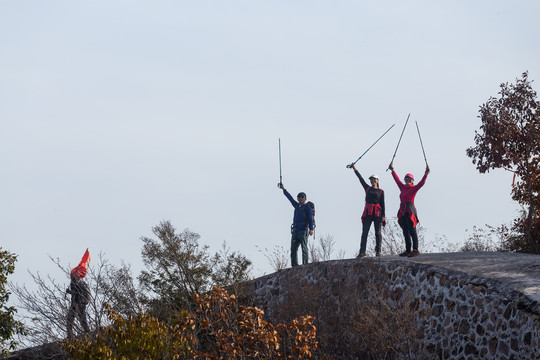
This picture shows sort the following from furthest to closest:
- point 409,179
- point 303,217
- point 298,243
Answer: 1. point 298,243
2. point 303,217
3. point 409,179

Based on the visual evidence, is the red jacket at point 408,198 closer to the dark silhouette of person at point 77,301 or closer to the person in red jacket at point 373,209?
the person in red jacket at point 373,209

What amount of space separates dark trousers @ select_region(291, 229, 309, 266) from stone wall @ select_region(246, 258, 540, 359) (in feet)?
2.65

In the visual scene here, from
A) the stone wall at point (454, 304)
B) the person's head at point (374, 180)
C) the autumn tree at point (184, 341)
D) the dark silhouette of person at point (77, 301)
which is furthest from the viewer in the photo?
the person's head at point (374, 180)

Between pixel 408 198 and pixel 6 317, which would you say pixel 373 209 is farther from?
pixel 6 317

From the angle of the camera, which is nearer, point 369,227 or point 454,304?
point 454,304

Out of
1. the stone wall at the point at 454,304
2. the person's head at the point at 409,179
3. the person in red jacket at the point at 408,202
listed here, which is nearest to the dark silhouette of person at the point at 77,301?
the stone wall at the point at 454,304

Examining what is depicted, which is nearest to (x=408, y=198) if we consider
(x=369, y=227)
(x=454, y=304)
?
(x=369, y=227)

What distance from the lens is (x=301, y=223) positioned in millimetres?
16516

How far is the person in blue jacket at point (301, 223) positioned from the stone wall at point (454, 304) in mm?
874

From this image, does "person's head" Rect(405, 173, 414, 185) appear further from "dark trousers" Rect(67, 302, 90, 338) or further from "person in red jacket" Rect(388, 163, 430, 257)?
"dark trousers" Rect(67, 302, 90, 338)

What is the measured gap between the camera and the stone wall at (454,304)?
36.8ft

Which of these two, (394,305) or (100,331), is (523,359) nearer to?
(394,305)

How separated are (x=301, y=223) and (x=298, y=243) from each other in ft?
1.93

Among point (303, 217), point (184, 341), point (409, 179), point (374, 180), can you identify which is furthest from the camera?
point (303, 217)
